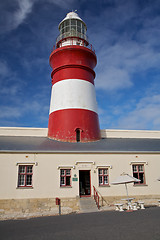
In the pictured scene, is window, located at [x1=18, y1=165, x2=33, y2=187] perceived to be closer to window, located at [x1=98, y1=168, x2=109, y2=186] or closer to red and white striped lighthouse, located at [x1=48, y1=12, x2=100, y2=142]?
red and white striped lighthouse, located at [x1=48, y1=12, x2=100, y2=142]

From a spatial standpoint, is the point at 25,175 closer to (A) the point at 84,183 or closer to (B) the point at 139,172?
(A) the point at 84,183

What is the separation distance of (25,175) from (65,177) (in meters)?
2.56

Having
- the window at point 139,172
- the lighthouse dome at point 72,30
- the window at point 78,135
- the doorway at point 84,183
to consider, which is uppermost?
the lighthouse dome at point 72,30

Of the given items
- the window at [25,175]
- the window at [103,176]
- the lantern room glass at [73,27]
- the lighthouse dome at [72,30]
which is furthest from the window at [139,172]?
the lantern room glass at [73,27]

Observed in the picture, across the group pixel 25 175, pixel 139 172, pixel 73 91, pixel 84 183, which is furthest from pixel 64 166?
pixel 73 91

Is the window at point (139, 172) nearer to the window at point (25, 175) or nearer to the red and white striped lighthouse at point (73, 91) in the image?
the red and white striped lighthouse at point (73, 91)

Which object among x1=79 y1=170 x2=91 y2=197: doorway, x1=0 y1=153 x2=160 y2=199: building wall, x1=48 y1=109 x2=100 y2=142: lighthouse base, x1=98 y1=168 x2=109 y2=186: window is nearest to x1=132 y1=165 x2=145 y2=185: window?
x1=0 y1=153 x2=160 y2=199: building wall

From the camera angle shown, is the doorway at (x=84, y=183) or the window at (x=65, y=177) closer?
the window at (x=65, y=177)

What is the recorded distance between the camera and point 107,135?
1777 centimetres

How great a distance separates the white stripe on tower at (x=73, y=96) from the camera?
1603 centimetres

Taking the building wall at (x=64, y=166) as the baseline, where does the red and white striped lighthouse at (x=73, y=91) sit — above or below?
above

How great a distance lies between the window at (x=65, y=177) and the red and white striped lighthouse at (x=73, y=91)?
9.54 ft

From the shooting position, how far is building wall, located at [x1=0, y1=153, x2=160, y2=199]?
12.0 metres

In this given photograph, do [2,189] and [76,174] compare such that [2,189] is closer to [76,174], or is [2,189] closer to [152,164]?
[76,174]
